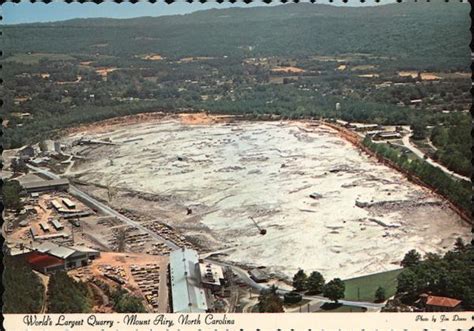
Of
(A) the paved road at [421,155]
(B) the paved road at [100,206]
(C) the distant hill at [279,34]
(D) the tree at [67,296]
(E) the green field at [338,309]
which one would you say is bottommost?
(E) the green field at [338,309]

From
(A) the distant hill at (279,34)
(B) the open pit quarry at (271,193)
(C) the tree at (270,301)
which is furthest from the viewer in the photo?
(A) the distant hill at (279,34)

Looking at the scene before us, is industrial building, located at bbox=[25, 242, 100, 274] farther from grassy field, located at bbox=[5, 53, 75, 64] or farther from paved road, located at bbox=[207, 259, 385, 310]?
grassy field, located at bbox=[5, 53, 75, 64]

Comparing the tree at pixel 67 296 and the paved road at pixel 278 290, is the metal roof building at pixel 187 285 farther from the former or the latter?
the tree at pixel 67 296

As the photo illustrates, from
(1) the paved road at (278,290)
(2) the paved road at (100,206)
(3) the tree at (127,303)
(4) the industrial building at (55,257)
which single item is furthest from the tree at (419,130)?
(4) the industrial building at (55,257)

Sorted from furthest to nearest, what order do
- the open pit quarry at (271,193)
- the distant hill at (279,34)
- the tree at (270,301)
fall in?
the distant hill at (279,34)
the open pit quarry at (271,193)
the tree at (270,301)

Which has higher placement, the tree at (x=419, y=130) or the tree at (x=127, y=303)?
the tree at (x=419, y=130)

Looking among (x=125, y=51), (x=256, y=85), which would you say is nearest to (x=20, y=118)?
(x=125, y=51)

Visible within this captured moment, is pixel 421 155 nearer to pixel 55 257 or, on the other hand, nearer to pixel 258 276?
pixel 258 276

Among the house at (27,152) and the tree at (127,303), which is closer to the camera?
the tree at (127,303)
